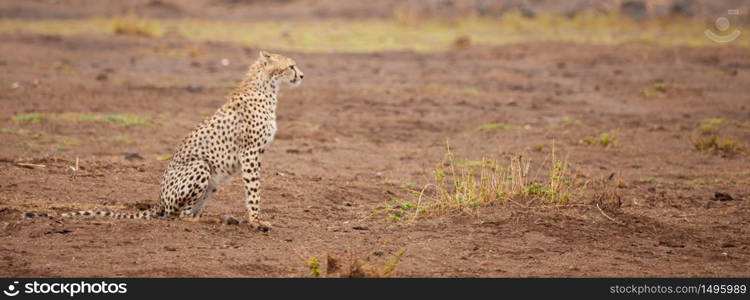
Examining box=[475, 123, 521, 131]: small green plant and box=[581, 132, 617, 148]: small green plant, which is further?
box=[475, 123, 521, 131]: small green plant

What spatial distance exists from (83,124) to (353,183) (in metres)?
4.88

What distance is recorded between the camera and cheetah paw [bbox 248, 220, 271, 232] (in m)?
8.12

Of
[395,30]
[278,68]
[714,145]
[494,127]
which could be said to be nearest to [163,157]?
[278,68]

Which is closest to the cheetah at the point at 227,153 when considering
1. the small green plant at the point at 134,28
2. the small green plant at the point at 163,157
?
the small green plant at the point at 163,157

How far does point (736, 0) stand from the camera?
107 feet

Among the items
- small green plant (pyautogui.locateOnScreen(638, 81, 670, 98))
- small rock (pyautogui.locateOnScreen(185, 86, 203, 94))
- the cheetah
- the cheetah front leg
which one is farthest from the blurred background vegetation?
the cheetah front leg

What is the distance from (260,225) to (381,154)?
476 cm

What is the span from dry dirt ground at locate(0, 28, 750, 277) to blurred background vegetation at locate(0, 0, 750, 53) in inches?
85.1

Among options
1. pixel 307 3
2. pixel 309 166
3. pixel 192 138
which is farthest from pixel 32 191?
pixel 307 3

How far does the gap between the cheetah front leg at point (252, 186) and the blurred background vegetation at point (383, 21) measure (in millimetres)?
15142

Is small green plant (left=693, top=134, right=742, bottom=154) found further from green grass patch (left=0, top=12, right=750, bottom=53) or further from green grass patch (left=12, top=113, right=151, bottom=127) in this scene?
green grass patch (left=0, top=12, right=750, bottom=53)
